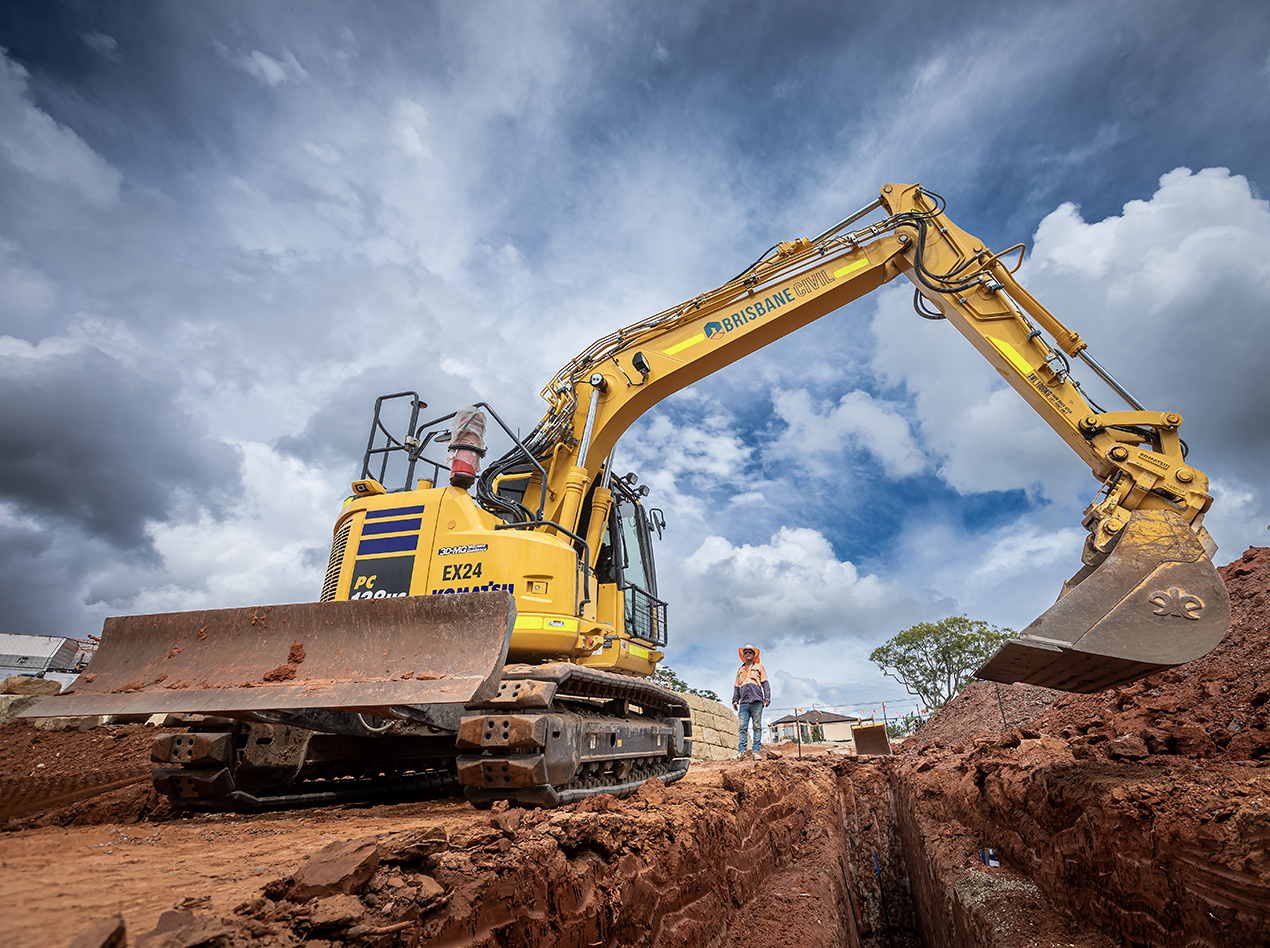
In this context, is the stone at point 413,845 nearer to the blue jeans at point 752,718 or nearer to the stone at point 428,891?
the stone at point 428,891

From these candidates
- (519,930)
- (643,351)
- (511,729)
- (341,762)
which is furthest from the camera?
(643,351)

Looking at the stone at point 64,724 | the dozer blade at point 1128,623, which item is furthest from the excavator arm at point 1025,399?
the stone at point 64,724

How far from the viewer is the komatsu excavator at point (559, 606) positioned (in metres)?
3.81

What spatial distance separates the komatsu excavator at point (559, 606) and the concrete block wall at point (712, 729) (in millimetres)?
8135

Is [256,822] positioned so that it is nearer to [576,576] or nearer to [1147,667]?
[576,576]

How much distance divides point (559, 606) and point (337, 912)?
130 inches

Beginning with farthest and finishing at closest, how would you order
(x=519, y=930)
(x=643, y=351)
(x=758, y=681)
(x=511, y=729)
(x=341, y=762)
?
(x=758, y=681)
(x=643, y=351)
(x=341, y=762)
(x=511, y=729)
(x=519, y=930)

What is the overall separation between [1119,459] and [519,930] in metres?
5.53

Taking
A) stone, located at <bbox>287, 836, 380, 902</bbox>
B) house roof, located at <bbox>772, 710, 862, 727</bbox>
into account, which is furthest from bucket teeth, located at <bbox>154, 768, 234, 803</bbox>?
house roof, located at <bbox>772, 710, 862, 727</bbox>

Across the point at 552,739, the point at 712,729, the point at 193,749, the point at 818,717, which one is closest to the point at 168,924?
the point at 552,739

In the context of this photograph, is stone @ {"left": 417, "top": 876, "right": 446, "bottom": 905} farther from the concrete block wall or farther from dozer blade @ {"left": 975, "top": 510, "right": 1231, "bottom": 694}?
the concrete block wall

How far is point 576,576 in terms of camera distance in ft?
17.5

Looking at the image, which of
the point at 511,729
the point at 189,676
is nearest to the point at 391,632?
the point at 511,729

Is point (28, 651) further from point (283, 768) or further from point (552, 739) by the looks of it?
point (552, 739)
